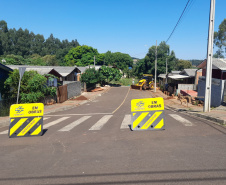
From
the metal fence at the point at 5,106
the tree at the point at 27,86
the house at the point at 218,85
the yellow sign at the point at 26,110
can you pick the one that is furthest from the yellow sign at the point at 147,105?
the tree at the point at 27,86

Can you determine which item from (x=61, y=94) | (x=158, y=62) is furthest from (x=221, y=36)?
(x=61, y=94)

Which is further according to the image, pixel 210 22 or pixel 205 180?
pixel 210 22

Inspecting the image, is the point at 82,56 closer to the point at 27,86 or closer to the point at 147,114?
the point at 27,86

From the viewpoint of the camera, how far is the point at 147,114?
9.43 meters

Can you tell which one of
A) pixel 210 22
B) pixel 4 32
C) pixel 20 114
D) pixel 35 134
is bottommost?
pixel 35 134

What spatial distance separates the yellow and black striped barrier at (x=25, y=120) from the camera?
904 cm

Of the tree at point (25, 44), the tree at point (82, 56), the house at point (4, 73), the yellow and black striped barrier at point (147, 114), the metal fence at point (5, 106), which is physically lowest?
the metal fence at point (5, 106)

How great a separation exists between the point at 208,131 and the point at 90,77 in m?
34.8

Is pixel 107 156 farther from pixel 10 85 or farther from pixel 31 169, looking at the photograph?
pixel 10 85

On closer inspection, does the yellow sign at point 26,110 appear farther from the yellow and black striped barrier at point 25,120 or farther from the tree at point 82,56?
the tree at point 82,56

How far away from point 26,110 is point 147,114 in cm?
508

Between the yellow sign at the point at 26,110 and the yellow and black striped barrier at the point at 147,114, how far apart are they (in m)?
4.00

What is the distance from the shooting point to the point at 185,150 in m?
6.43

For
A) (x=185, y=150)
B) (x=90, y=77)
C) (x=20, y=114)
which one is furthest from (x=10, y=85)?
(x=90, y=77)
